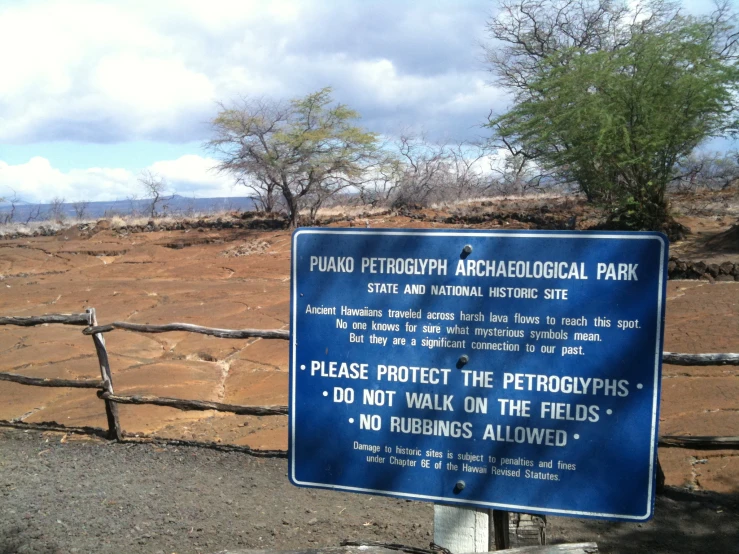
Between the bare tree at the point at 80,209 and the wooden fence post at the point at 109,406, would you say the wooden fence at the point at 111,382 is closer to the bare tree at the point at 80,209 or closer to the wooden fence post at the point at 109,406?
the wooden fence post at the point at 109,406

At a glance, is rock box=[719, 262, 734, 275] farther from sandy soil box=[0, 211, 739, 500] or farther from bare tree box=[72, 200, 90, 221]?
bare tree box=[72, 200, 90, 221]

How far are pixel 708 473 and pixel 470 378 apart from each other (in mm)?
4277

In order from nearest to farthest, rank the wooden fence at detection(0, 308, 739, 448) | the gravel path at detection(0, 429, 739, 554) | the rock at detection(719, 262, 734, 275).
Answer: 1. the gravel path at detection(0, 429, 739, 554)
2. the wooden fence at detection(0, 308, 739, 448)
3. the rock at detection(719, 262, 734, 275)

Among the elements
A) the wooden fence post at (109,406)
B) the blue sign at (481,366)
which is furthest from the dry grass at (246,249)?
the blue sign at (481,366)

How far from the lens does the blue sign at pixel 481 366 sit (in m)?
1.63

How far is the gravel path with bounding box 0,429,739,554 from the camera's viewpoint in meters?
3.94

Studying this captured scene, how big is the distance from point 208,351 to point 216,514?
17.1 feet

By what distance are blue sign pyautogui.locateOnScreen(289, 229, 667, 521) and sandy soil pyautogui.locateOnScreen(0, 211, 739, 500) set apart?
12.6ft

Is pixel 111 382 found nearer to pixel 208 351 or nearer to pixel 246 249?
pixel 208 351

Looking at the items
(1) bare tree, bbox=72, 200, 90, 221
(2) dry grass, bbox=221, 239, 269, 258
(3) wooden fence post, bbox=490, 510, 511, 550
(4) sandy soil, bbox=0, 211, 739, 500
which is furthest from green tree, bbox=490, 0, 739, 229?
(1) bare tree, bbox=72, 200, 90, 221

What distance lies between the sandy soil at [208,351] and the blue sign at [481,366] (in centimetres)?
383

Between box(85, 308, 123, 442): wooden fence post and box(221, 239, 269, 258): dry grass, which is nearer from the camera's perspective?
box(85, 308, 123, 442): wooden fence post

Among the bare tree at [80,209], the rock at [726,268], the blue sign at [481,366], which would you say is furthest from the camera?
the bare tree at [80,209]

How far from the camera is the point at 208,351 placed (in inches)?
369
